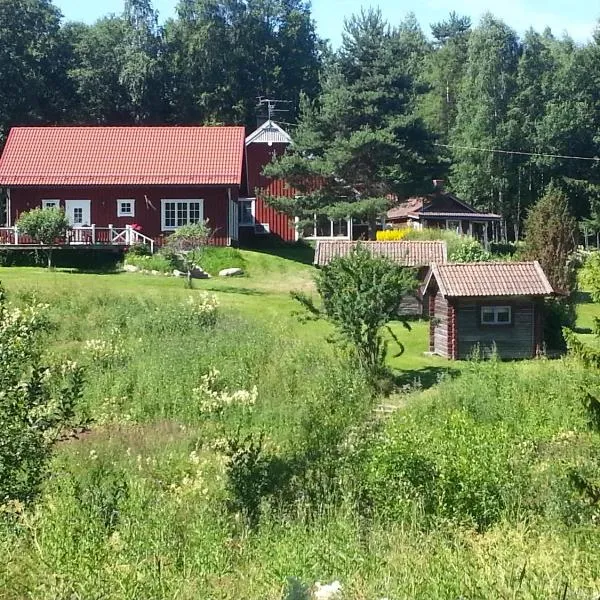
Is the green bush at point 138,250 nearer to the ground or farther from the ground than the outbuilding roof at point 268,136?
nearer to the ground

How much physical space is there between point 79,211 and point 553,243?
61.3 ft

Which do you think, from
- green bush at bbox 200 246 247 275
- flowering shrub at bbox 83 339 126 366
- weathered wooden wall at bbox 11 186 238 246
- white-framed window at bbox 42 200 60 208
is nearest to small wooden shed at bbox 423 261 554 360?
flowering shrub at bbox 83 339 126 366

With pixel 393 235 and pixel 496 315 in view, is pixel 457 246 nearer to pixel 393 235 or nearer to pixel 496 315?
pixel 393 235

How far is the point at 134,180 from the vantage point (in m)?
37.1

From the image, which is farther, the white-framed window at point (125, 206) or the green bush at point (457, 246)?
the white-framed window at point (125, 206)

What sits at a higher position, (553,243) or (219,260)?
(553,243)

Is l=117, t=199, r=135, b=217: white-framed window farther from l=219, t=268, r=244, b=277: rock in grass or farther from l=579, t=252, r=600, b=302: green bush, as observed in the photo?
l=579, t=252, r=600, b=302: green bush

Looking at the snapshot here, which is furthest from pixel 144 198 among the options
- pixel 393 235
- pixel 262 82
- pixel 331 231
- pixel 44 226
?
pixel 262 82

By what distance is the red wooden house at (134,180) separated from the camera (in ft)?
121

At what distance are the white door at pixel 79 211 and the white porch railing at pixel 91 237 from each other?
181cm

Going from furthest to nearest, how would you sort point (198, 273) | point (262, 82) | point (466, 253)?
point (262, 82), point (466, 253), point (198, 273)

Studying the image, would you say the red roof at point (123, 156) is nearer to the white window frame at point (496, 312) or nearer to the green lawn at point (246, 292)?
the green lawn at point (246, 292)

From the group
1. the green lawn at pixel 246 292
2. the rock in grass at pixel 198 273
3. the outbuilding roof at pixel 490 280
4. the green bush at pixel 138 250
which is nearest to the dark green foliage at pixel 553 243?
the green lawn at pixel 246 292

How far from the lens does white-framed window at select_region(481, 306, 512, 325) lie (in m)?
24.4
